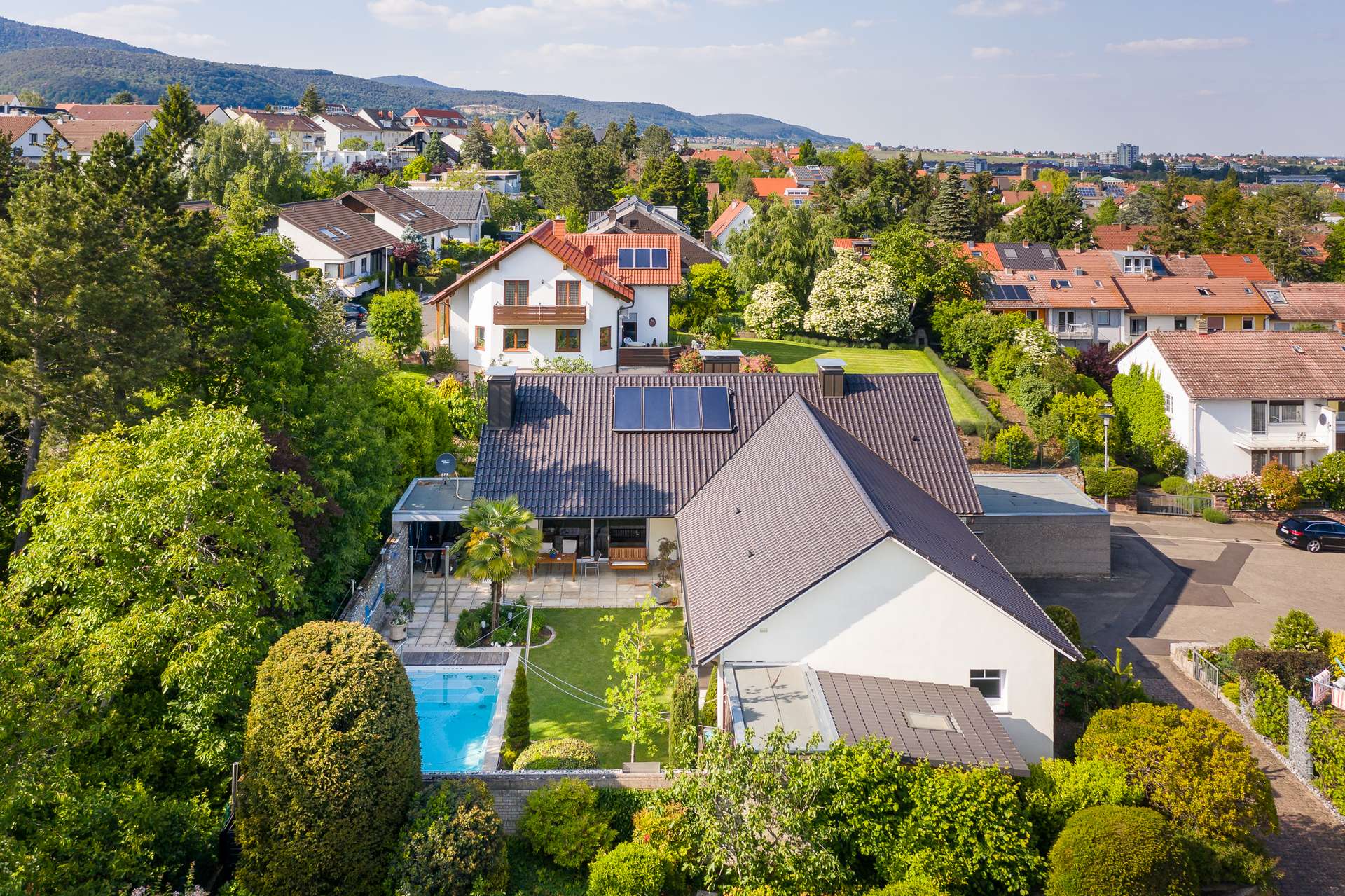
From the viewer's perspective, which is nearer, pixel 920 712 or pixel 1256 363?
pixel 920 712

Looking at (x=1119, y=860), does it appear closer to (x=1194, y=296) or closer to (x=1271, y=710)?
(x=1271, y=710)

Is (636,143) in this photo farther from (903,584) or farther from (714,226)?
(903,584)

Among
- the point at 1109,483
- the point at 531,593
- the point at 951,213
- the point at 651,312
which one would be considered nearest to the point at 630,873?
the point at 531,593

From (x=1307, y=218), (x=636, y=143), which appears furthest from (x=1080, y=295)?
(x=636, y=143)

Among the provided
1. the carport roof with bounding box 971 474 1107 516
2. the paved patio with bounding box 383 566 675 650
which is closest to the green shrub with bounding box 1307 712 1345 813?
the carport roof with bounding box 971 474 1107 516

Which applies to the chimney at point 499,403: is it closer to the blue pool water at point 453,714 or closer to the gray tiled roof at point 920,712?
the blue pool water at point 453,714
